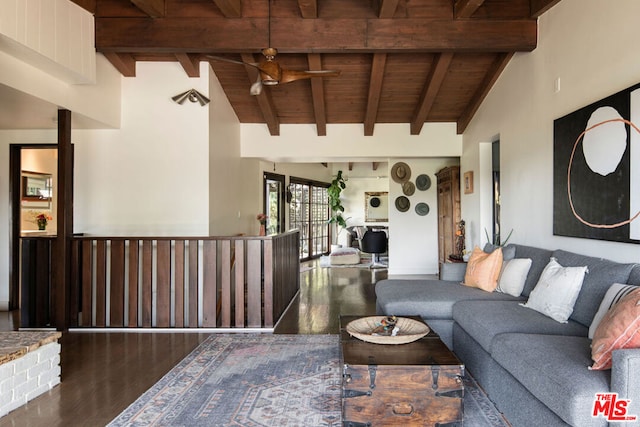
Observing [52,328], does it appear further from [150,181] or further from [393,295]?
[393,295]

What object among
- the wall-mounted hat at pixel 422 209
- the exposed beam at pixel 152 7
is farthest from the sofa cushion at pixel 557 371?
the wall-mounted hat at pixel 422 209

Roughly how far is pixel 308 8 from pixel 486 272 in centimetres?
Answer: 307

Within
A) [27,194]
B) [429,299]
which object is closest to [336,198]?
[27,194]

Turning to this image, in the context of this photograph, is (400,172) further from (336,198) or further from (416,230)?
(336,198)

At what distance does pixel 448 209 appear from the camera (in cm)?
705

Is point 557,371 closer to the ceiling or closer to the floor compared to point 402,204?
closer to the floor

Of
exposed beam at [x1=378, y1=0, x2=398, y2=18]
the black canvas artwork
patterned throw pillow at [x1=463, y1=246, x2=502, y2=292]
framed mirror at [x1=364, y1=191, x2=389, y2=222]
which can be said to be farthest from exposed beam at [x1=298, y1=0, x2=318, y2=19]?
framed mirror at [x1=364, y1=191, x2=389, y2=222]

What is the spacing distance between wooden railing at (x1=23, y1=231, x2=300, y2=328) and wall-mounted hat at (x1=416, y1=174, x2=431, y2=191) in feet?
14.3

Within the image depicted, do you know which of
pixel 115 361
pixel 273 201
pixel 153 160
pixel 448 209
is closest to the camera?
pixel 115 361

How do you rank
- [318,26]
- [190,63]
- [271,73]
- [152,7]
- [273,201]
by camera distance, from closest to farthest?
1. [271,73]
2. [152,7]
3. [318,26]
4. [190,63]
5. [273,201]

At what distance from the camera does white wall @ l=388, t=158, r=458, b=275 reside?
316 inches

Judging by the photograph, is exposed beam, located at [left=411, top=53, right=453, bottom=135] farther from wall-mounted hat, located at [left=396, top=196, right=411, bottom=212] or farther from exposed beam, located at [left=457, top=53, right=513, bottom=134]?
wall-mounted hat, located at [left=396, top=196, right=411, bottom=212]

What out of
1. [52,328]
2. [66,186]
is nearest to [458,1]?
[66,186]

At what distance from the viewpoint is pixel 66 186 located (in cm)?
430
